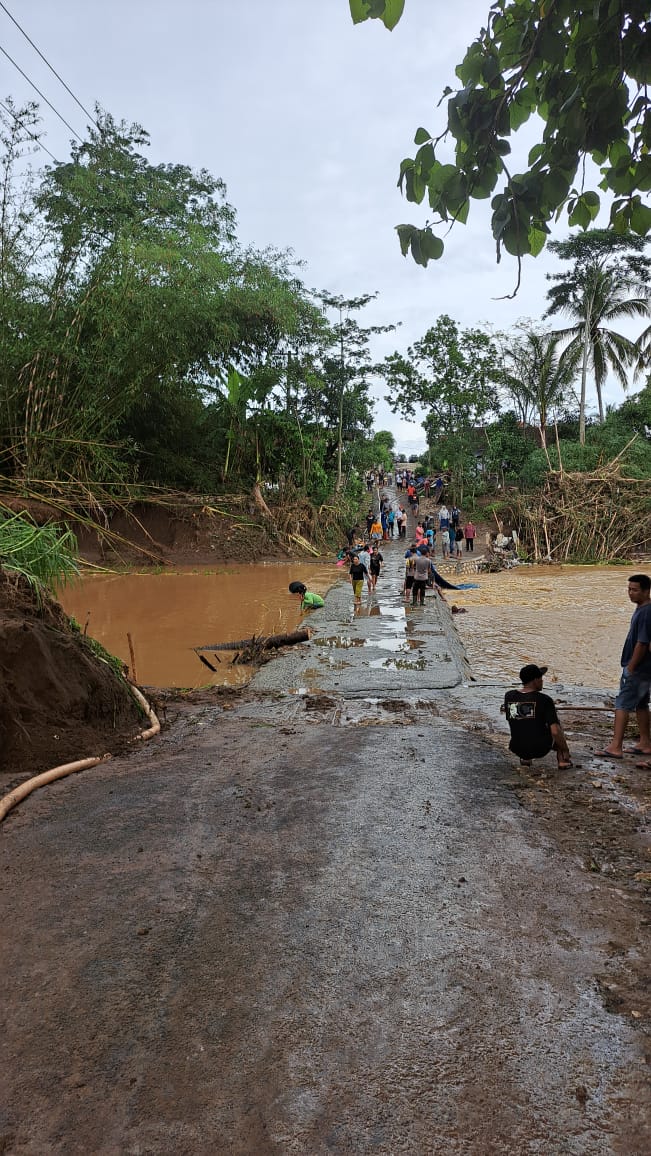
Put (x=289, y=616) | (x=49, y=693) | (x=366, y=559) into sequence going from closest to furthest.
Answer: (x=49, y=693) < (x=289, y=616) < (x=366, y=559)

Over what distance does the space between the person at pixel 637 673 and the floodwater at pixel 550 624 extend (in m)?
2.87

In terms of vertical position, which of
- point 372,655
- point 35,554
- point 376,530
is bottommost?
point 372,655

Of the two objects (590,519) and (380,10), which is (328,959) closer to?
(380,10)

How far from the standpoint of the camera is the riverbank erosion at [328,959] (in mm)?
2023

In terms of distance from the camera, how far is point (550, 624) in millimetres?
12625

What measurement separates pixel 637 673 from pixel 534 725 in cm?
101

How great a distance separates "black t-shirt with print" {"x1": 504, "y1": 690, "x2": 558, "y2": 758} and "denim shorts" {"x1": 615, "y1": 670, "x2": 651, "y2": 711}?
78cm

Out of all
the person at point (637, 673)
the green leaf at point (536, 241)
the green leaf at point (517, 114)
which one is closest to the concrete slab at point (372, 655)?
the person at point (637, 673)

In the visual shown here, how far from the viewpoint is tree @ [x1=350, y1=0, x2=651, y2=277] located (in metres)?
2.37

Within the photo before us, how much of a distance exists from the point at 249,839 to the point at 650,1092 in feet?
7.29

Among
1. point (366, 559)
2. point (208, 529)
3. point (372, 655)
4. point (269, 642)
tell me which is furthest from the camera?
point (208, 529)

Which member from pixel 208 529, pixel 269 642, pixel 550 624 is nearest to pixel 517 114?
pixel 269 642

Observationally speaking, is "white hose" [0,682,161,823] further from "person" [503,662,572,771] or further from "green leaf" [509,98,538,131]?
"green leaf" [509,98,538,131]

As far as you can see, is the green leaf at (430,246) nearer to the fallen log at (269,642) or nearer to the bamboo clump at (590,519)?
the fallen log at (269,642)
